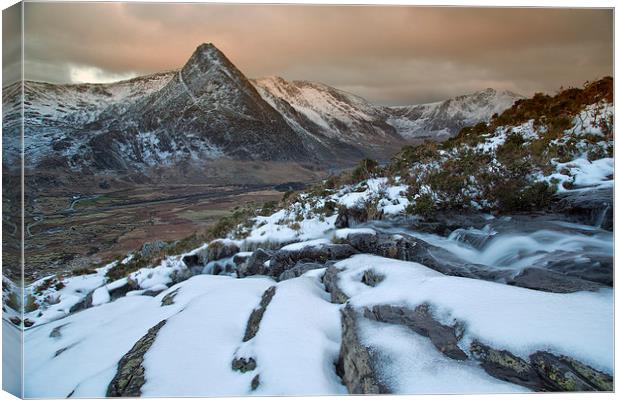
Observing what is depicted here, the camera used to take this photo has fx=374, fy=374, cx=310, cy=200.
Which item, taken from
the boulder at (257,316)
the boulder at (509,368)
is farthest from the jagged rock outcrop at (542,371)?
the boulder at (257,316)

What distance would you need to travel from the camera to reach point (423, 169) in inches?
257

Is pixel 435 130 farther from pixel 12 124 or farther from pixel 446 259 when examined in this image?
pixel 12 124

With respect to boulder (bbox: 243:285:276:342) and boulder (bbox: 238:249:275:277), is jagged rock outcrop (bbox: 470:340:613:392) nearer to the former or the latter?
boulder (bbox: 243:285:276:342)

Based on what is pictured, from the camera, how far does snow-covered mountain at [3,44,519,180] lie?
4.98 metres

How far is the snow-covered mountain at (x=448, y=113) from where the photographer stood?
4805 millimetres

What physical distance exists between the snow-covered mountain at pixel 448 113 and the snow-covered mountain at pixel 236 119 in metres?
0.01

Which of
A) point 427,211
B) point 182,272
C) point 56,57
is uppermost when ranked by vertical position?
point 56,57

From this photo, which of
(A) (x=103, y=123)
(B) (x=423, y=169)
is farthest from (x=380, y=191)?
(A) (x=103, y=123)

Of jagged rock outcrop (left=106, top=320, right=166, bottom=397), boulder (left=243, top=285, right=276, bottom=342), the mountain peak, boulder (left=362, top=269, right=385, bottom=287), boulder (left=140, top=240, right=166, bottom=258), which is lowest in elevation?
boulder (left=140, top=240, right=166, bottom=258)

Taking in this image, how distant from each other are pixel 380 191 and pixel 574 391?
4187 millimetres

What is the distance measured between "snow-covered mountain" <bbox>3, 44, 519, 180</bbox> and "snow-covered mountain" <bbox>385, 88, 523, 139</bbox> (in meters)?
0.01

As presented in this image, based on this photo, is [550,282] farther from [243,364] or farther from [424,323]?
[243,364]

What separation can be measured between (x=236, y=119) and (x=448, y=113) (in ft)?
72.6

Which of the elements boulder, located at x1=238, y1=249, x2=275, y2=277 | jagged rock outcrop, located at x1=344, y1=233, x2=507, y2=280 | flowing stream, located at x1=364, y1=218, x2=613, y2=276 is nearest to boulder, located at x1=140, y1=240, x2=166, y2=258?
boulder, located at x1=238, y1=249, x2=275, y2=277
